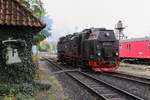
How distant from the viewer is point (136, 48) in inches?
1069

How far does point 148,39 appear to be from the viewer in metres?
24.9

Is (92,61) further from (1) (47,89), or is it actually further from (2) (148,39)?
(2) (148,39)

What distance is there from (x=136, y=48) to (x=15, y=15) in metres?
21.3

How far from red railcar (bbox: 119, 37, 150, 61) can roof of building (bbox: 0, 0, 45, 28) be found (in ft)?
62.2

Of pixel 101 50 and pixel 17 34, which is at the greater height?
pixel 17 34

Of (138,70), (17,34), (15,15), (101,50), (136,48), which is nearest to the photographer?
(15,15)

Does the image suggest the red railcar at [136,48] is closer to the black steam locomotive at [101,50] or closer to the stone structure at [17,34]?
the black steam locomotive at [101,50]

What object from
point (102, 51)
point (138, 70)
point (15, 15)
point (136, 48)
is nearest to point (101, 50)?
point (102, 51)

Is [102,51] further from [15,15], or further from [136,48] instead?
[136,48]

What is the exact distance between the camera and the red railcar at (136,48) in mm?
25016

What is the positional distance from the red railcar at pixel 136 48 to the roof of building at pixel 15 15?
18.9m

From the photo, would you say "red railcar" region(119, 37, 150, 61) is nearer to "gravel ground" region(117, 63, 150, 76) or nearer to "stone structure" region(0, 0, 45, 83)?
"gravel ground" region(117, 63, 150, 76)

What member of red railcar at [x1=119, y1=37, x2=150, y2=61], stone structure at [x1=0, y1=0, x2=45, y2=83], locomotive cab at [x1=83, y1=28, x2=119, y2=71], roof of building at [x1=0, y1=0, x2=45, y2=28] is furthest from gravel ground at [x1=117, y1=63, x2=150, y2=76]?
roof of building at [x1=0, y1=0, x2=45, y2=28]

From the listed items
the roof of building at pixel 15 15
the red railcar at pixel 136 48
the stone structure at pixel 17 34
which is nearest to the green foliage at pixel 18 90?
the stone structure at pixel 17 34
